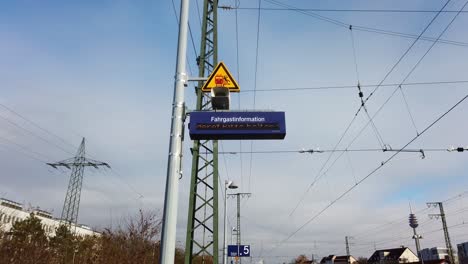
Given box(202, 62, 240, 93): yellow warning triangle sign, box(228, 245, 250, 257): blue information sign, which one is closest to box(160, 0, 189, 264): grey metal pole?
box(202, 62, 240, 93): yellow warning triangle sign

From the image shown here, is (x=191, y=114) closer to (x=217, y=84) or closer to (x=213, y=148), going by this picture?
(x=217, y=84)

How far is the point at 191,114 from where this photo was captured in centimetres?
654

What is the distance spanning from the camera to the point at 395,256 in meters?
120

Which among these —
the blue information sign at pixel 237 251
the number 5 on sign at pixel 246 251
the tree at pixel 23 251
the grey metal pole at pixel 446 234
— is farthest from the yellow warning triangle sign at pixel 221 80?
the grey metal pole at pixel 446 234

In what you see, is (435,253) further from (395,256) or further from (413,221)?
(413,221)

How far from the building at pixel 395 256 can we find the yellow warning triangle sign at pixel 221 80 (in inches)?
4579

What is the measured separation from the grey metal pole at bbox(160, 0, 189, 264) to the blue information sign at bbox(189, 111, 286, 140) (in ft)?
1.05

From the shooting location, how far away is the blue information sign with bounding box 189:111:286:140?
651 centimetres

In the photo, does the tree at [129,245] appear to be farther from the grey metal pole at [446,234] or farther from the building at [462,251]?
the building at [462,251]

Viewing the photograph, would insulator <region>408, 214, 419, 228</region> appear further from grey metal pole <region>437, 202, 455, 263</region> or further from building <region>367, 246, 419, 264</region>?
building <region>367, 246, 419, 264</region>

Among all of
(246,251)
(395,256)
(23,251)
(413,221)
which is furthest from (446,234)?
(395,256)

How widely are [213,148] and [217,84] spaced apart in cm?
1241

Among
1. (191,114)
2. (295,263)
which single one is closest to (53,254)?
(191,114)

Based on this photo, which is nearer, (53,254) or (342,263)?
(53,254)
